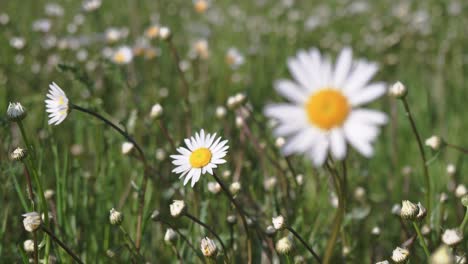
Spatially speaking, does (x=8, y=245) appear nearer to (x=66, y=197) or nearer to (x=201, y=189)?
(x=66, y=197)

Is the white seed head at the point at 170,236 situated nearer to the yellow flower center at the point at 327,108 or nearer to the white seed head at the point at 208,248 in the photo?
the white seed head at the point at 208,248

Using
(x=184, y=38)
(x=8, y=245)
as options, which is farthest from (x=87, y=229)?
(x=184, y=38)

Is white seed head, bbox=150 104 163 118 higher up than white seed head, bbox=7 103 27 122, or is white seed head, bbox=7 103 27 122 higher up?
white seed head, bbox=150 104 163 118

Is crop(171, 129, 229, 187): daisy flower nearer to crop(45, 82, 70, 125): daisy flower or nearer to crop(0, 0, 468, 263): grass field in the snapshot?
crop(0, 0, 468, 263): grass field

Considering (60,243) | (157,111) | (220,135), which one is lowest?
(60,243)

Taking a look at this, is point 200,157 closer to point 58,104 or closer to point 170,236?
point 170,236

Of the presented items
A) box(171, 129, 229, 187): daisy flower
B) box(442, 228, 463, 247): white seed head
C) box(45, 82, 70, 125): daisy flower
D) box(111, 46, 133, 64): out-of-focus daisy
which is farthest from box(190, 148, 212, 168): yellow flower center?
box(111, 46, 133, 64): out-of-focus daisy

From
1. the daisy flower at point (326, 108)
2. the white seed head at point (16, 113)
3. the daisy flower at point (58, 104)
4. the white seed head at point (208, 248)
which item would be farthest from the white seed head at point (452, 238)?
the white seed head at point (16, 113)

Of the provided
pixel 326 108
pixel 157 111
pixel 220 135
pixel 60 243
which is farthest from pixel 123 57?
pixel 326 108
